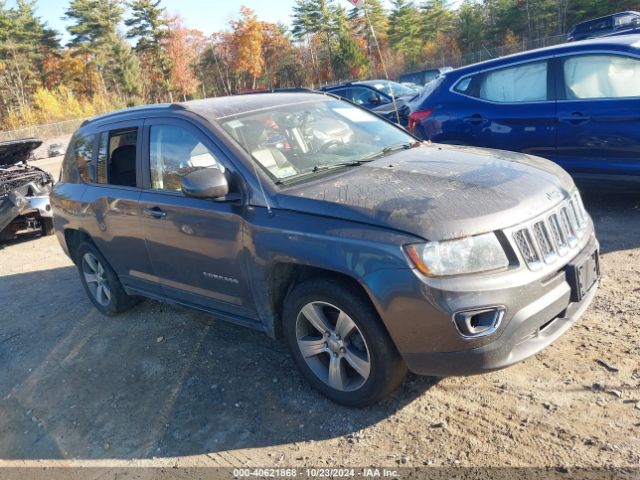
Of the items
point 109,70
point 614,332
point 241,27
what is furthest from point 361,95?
point 241,27

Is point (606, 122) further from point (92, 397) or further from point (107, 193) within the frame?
point (92, 397)

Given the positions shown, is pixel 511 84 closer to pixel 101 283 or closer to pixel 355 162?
pixel 355 162

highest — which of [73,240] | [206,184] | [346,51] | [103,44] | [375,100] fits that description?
[103,44]

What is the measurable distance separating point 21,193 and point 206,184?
7.47 meters

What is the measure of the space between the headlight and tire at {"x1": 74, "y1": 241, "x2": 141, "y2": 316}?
3.40 metres

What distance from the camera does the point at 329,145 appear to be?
384cm

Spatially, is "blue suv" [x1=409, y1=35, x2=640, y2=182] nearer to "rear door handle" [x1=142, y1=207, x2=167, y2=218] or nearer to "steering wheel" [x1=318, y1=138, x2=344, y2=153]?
"steering wheel" [x1=318, y1=138, x2=344, y2=153]

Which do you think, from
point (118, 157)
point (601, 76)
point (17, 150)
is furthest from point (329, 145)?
point (17, 150)

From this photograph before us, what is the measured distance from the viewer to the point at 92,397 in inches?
149

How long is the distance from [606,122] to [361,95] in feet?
29.3

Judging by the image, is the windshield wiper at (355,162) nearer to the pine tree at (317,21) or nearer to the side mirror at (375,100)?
the side mirror at (375,100)

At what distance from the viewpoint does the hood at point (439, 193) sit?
2643 millimetres

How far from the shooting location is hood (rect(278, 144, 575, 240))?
264 centimetres

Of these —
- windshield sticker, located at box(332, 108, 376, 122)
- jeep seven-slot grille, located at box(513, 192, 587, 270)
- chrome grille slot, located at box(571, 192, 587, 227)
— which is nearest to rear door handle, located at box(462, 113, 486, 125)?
windshield sticker, located at box(332, 108, 376, 122)
